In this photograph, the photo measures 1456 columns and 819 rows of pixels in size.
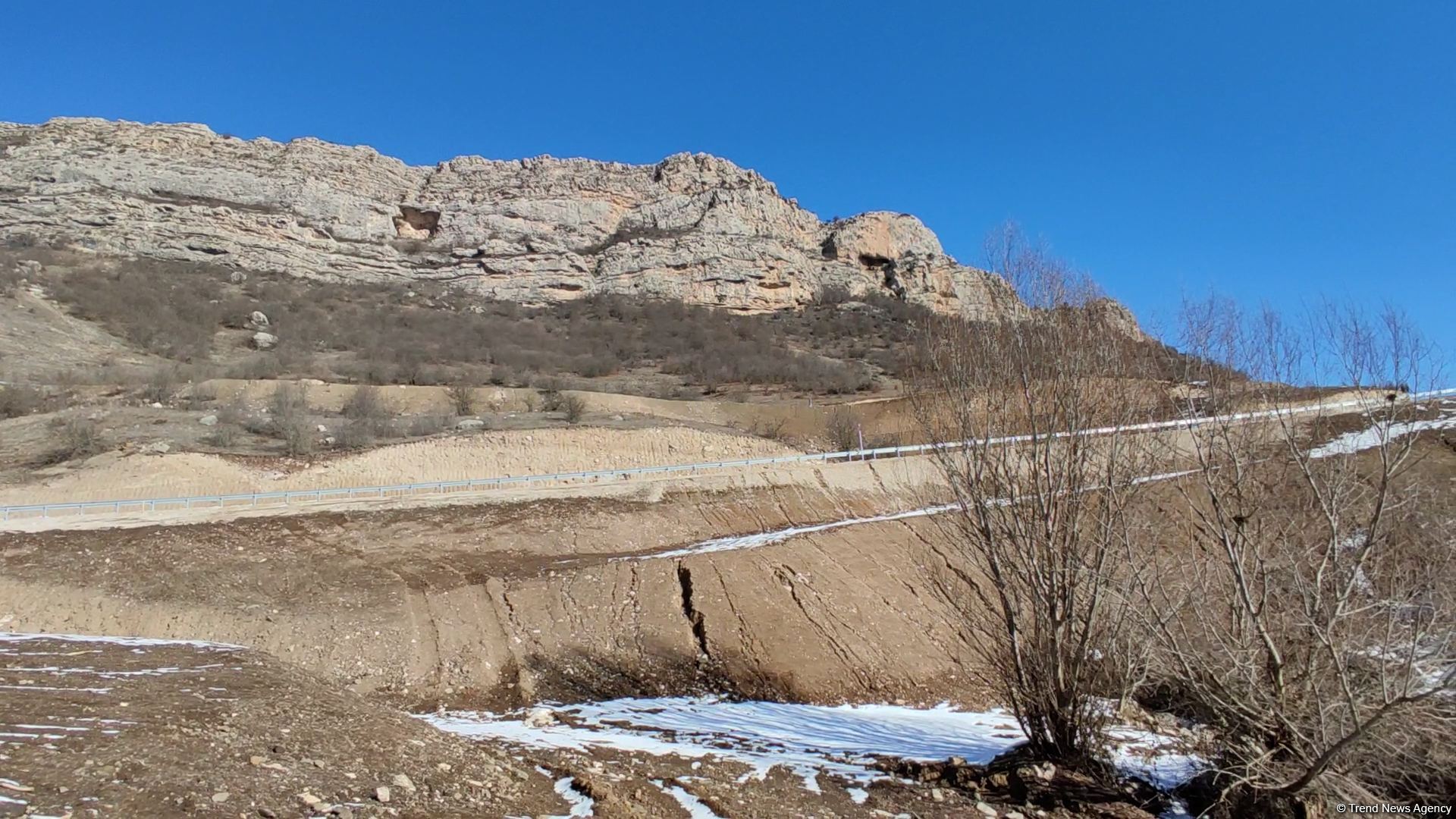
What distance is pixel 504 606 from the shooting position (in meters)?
14.5

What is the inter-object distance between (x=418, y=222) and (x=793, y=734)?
101m

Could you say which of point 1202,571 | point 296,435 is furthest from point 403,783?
point 296,435

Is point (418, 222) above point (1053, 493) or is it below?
A: above

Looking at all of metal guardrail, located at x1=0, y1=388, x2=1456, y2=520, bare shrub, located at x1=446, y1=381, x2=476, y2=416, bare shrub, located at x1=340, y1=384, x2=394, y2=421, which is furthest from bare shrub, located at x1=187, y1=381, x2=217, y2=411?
metal guardrail, located at x1=0, y1=388, x2=1456, y2=520

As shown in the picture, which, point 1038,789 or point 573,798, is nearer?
point 573,798

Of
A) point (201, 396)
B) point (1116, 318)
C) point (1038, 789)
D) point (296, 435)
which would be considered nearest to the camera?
point (1038, 789)

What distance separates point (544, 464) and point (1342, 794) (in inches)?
1015

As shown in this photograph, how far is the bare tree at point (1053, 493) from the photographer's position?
7.26 metres

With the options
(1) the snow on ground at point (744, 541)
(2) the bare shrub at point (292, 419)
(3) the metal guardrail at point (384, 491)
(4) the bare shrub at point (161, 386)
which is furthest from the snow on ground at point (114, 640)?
(4) the bare shrub at point (161, 386)

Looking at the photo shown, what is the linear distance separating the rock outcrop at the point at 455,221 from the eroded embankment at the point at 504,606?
236ft

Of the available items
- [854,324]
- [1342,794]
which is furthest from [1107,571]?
[854,324]

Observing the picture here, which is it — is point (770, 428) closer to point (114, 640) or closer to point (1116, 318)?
point (114, 640)

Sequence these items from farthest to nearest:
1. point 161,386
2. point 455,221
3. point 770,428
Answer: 1. point 455,221
2. point 770,428
3. point 161,386

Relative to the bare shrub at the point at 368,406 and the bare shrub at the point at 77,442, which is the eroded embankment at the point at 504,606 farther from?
the bare shrub at the point at 368,406
